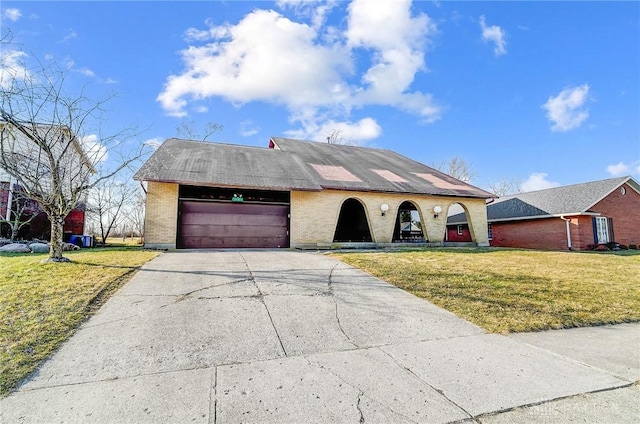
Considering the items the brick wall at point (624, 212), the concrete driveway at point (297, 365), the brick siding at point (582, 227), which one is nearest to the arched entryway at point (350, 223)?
the brick siding at point (582, 227)

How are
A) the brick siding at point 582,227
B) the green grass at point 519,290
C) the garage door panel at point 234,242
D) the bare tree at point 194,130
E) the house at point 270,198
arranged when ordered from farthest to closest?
the bare tree at point 194,130
the brick siding at point 582,227
the garage door panel at point 234,242
the house at point 270,198
the green grass at point 519,290

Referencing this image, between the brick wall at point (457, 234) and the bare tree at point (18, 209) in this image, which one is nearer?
the bare tree at point (18, 209)

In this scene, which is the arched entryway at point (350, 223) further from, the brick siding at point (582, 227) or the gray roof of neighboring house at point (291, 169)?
the brick siding at point (582, 227)

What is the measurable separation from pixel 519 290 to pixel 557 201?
61.8 ft

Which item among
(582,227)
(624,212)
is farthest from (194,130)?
(624,212)

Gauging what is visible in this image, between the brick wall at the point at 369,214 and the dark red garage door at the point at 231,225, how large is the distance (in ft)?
2.53

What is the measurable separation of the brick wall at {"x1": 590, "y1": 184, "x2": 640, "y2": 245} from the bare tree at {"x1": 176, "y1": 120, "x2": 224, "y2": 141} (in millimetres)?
29900

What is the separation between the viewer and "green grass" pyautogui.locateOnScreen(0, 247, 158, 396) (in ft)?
9.91

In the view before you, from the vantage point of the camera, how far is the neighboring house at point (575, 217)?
18750 mm

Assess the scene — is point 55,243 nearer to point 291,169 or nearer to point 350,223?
point 291,169

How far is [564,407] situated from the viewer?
2.46m

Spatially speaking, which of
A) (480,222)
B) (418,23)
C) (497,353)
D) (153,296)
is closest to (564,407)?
(497,353)

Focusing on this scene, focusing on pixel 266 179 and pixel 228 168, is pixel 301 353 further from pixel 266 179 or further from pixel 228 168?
pixel 228 168

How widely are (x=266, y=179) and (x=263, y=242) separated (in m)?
2.76
